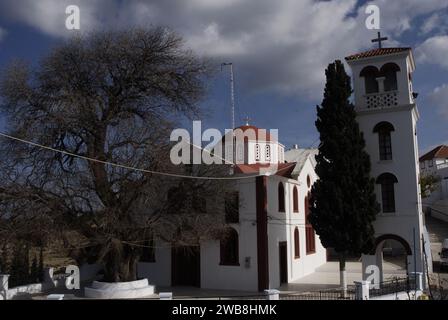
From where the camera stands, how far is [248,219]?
2228 centimetres

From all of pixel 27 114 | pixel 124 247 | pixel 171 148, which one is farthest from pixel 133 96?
pixel 124 247

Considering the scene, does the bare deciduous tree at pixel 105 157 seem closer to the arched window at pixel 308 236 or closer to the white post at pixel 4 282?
the white post at pixel 4 282

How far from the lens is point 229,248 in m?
22.8

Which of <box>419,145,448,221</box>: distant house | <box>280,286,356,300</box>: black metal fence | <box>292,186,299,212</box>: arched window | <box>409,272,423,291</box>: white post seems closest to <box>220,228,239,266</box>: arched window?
→ <box>280,286,356,300</box>: black metal fence

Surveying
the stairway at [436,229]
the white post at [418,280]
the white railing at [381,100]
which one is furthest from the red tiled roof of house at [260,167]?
the stairway at [436,229]

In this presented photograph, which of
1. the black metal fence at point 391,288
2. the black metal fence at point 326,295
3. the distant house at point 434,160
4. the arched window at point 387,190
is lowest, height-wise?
the black metal fence at point 326,295

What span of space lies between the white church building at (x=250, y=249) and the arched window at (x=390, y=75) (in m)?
6.74

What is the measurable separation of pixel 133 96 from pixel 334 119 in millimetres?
8985

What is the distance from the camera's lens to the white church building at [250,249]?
21906mm

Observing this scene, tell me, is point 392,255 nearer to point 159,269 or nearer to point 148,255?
point 159,269

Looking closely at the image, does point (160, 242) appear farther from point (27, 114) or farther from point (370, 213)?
point (370, 213)

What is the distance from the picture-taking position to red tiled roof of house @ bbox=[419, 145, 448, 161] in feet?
199

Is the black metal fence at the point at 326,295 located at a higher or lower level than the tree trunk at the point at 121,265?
lower

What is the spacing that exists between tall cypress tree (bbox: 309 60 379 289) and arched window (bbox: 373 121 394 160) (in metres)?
0.98
